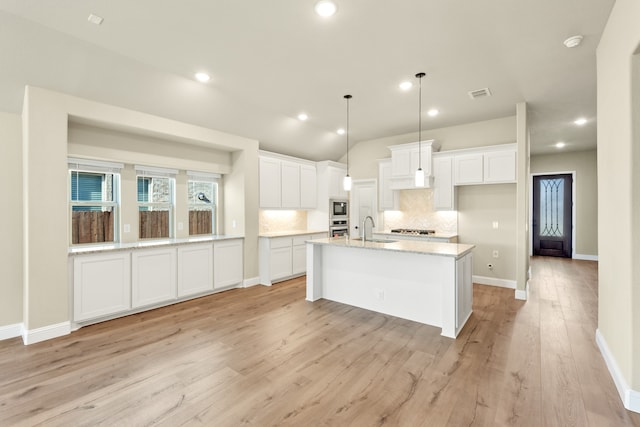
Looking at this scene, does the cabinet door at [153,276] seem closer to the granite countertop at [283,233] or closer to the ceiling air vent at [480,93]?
the granite countertop at [283,233]

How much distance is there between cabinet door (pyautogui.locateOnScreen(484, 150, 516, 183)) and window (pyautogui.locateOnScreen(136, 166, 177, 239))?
5.34m

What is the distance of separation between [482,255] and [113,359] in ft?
18.7

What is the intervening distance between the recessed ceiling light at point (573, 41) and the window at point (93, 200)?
5511mm

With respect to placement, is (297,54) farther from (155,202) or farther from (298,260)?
(298,260)

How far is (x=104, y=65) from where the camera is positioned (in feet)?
10.7

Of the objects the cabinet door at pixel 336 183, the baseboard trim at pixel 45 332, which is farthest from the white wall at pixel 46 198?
the cabinet door at pixel 336 183

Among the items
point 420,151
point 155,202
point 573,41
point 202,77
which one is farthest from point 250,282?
point 573,41

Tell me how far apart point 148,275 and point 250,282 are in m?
1.80

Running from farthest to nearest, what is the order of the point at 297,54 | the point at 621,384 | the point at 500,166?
the point at 500,166 < the point at 297,54 < the point at 621,384

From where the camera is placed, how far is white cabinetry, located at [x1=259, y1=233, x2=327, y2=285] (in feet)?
18.2

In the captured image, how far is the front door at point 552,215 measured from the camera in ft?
27.8

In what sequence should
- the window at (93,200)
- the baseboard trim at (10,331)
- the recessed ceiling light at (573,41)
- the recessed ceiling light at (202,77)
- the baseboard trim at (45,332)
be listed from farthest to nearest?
the window at (93,200)
the recessed ceiling light at (202,77)
the baseboard trim at (10,331)
the baseboard trim at (45,332)
the recessed ceiling light at (573,41)

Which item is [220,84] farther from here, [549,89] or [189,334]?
[549,89]

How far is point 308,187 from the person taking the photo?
6.71 meters
